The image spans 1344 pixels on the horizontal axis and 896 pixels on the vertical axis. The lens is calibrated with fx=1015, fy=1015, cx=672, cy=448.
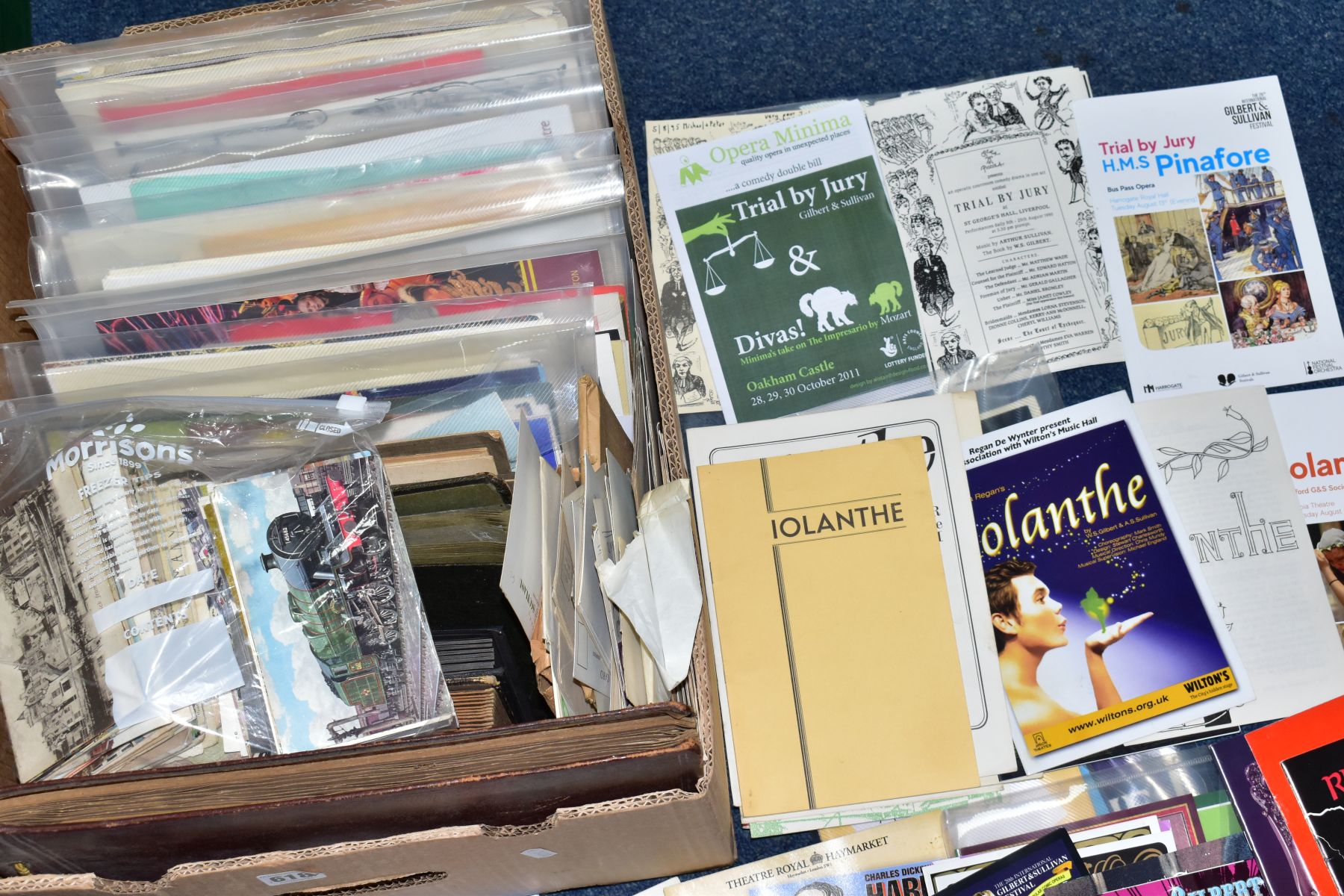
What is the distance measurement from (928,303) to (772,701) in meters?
0.44

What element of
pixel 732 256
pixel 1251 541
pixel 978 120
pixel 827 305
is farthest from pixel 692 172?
pixel 1251 541

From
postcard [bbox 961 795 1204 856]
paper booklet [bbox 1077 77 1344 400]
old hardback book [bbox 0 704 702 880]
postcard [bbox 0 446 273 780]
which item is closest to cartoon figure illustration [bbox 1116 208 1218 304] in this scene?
paper booklet [bbox 1077 77 1344 400]

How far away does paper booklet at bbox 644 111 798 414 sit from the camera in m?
1.06

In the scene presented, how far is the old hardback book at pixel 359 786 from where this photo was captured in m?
0.65

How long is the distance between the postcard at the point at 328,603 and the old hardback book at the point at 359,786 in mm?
96

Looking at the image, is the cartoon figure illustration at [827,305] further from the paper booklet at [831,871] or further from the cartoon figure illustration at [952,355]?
the paper booklet at [831,871]

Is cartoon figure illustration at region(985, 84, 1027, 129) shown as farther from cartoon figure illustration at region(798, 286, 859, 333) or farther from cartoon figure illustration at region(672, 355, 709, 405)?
cartoon figure illustration at region(672, 355, 709, 405)

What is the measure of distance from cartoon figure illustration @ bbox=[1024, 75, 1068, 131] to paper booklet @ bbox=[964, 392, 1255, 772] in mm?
317

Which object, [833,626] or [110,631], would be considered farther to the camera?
[833,626]

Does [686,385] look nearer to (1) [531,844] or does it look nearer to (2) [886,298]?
(2) [886,298]

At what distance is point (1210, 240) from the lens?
3.55 ft

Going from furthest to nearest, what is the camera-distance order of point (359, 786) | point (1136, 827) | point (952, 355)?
point (952, 355) < point (1136, 827) < point (359, 786)

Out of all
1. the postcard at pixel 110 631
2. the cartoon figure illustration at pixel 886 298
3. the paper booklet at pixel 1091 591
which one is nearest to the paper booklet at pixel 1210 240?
the paper booklet at pixel 1091 591

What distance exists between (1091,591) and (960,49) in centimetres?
62
